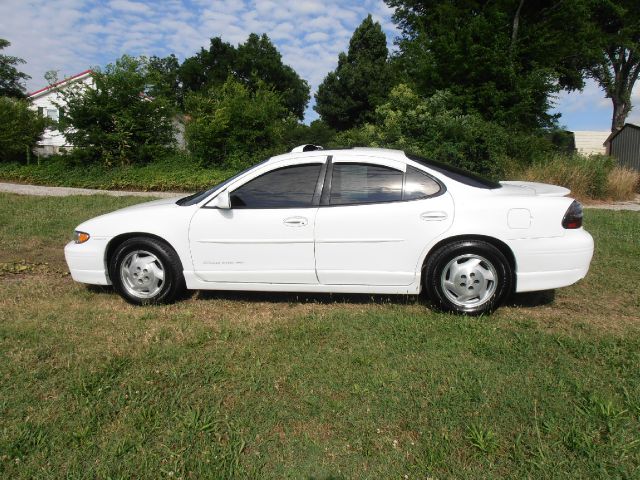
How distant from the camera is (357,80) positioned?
37.0m

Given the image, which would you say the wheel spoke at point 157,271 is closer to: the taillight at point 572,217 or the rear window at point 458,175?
the rear window at point 458,175

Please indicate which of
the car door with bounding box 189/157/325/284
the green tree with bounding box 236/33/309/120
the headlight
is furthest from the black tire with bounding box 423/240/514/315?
the green tree with bounding box 236/33/309/120

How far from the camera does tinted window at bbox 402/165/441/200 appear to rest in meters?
3.97

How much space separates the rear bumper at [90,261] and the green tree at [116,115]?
508 inches

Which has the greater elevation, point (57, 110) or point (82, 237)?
point (57, 110)

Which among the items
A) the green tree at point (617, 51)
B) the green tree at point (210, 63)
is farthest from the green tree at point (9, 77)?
the green tree at point (617, 51)

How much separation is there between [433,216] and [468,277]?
22.9 inches

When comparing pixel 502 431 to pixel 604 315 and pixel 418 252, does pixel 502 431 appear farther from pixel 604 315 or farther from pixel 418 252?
pixel 604 315

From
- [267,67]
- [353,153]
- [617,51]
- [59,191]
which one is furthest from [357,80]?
[353,153]

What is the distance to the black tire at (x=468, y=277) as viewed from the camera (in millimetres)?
3832

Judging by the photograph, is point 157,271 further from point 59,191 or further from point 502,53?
point 502,53

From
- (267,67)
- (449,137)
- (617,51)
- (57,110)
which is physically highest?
(267,67)

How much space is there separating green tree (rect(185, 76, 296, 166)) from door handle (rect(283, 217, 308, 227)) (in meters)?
12.3

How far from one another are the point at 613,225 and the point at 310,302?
6.32 meters
